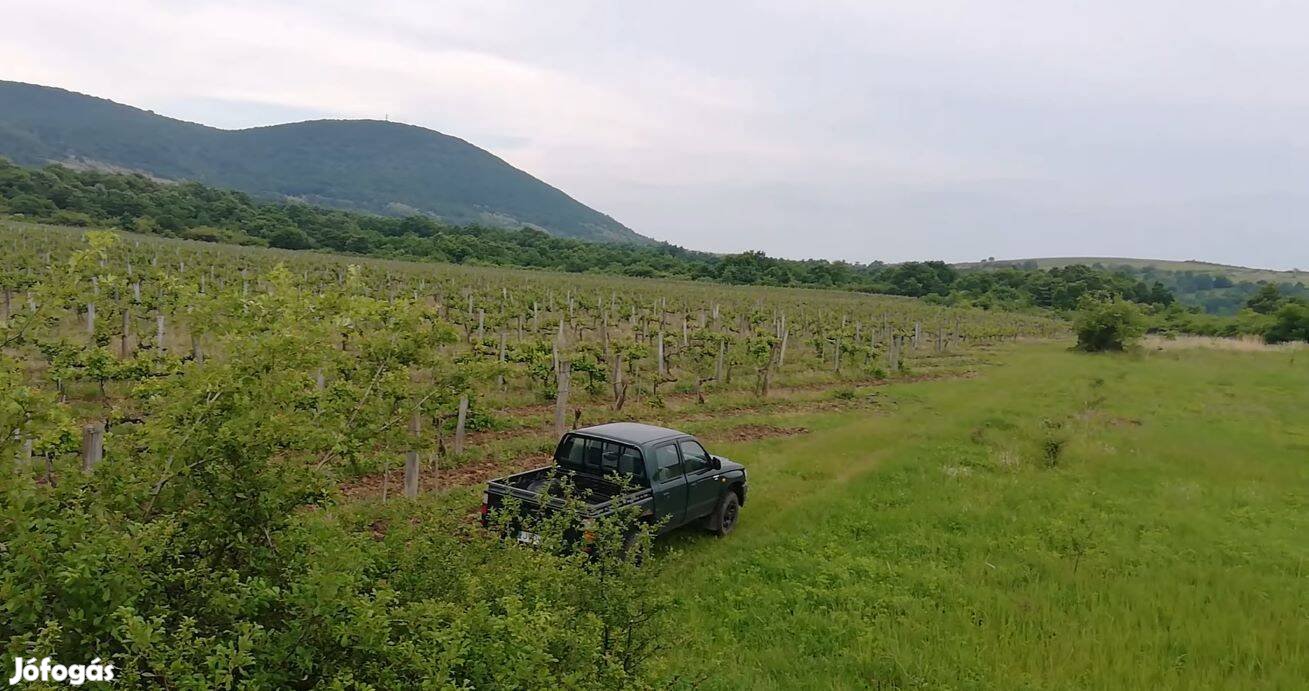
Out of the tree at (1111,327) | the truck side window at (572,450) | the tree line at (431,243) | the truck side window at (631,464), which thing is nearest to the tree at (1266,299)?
the tree line at (431,243)

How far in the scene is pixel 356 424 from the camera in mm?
4988

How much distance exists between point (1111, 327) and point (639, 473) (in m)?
35.9


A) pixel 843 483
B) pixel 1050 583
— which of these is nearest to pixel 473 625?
pixel 1050 583

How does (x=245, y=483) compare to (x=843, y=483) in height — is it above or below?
above

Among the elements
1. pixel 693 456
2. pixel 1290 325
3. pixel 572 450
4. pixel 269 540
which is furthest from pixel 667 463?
pixel 1290 325

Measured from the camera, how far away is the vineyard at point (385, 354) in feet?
13.6

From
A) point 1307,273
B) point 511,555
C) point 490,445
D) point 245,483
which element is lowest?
point 490,445

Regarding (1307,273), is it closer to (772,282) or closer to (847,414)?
(772,282)

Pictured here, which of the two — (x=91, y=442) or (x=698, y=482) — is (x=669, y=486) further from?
(x=91, y=442)

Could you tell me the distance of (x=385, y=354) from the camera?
5.40 m

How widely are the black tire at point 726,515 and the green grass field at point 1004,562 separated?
0.24 metres

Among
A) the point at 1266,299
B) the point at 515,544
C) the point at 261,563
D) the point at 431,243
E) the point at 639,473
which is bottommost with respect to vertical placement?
the point at 639,473

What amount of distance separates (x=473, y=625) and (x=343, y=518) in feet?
4.86

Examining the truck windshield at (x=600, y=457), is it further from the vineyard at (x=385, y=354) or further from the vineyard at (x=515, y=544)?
the vineyard at (x=385, y=354)
